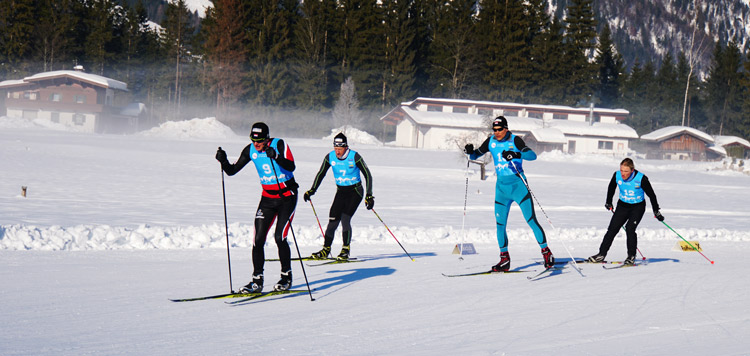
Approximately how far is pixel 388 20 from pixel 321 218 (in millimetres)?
63120

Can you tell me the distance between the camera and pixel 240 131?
235 ft

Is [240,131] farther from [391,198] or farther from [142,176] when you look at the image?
[391,198]

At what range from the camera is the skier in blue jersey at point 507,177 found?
8562 mm

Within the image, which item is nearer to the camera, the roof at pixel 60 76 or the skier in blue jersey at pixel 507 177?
the skier in blue jersey at pixel 507 177

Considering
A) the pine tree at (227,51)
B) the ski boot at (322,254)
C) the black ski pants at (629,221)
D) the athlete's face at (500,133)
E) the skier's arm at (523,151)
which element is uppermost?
the pine tree at (227,51)

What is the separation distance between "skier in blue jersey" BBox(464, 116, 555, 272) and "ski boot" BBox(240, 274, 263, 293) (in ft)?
10.1

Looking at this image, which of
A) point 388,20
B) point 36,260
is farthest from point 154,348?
point 388,20

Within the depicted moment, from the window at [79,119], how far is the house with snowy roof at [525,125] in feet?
95.7

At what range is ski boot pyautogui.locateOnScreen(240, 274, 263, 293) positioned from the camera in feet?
→ 22.7

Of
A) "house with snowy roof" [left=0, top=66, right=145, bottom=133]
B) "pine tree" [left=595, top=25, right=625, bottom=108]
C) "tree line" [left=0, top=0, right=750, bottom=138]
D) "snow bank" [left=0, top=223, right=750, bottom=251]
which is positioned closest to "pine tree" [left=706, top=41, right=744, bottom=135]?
"tree line" [left=0, top=0, right=750, bottom=138]

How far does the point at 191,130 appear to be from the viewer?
→ 59281mm

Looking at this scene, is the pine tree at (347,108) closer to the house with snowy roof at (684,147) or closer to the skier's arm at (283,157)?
the house with snowy roof at (684,147)

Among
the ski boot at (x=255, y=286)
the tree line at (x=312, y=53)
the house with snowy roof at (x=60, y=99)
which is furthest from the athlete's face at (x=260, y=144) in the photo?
the tree line at (x=312, y=53)

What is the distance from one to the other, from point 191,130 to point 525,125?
31365 mm
